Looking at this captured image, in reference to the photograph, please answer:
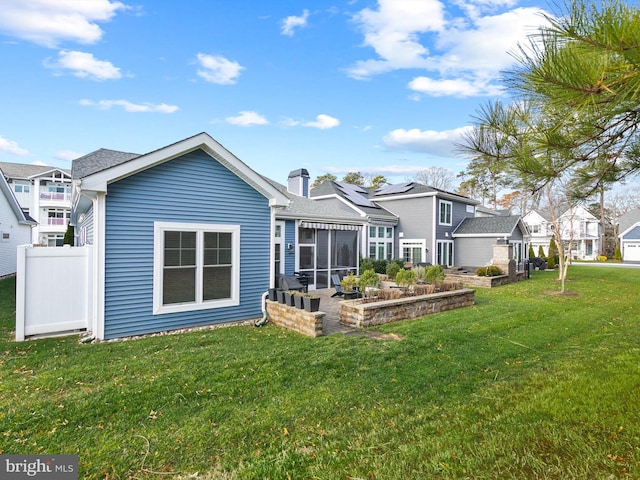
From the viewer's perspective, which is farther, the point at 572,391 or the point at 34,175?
the point at 34,175

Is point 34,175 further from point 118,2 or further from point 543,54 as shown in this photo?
point 543,54

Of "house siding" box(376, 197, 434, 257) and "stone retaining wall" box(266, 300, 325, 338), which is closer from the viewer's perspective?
"stone retaining wall" box(266, 300, 325, 338)

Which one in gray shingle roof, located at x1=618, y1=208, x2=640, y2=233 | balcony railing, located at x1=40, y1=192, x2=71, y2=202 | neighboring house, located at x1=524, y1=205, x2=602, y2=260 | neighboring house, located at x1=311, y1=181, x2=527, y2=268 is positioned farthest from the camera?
neighboring house, located at x1=524, y1=205, x2=602, y2=260

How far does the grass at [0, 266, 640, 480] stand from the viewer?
296cm

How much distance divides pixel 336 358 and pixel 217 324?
376cm

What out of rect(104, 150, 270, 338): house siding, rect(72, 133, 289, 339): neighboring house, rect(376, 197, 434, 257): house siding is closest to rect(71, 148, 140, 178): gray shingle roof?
rect(72, 133, 289, 339): neighboring house

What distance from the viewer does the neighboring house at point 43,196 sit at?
35.1 metres

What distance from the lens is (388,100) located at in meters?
16.7

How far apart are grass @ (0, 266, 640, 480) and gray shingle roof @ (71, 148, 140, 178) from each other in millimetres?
4330

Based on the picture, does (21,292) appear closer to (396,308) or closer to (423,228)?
(396,308)

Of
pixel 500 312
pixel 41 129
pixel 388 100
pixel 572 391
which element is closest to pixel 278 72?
Result: pixel 388 100

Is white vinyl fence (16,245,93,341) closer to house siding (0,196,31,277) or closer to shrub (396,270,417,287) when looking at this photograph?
shrub (396,270,417,287)

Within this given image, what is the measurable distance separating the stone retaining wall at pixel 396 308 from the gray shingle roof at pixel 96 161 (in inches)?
267

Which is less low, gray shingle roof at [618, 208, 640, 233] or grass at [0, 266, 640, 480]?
gray shingle roof at [618, 208, 640, 233]
